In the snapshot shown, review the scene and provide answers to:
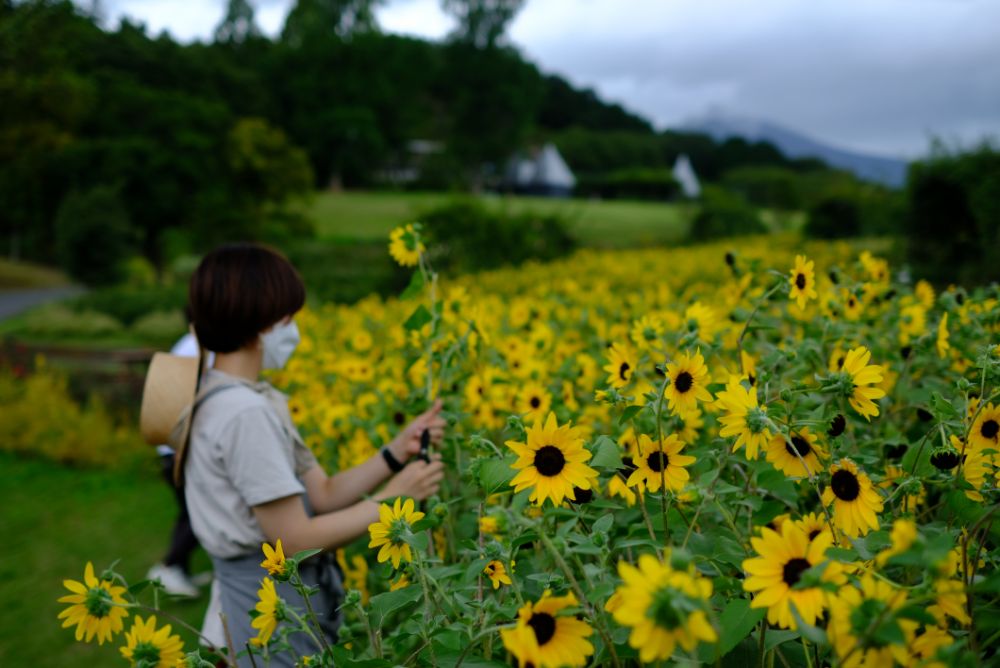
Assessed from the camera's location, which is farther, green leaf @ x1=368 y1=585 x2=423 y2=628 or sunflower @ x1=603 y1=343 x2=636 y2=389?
sunflower @ x1=603 y1=343 x2=636 y2=389

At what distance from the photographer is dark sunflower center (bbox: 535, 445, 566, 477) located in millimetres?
1053

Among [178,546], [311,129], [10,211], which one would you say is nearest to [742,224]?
[178,546]

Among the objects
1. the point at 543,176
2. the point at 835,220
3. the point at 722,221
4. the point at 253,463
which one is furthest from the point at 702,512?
the point at 543,176

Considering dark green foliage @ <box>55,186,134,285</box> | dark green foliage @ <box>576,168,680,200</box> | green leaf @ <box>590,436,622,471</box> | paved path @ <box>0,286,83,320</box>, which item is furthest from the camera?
dark green foliage @ <box>576,168,680,200</box>

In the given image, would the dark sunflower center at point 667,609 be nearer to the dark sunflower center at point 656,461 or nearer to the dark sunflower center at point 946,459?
the dark sunflower center at point 656,461

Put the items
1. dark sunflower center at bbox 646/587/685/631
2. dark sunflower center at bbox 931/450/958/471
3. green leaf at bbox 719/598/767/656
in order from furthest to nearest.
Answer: dark sunflower center at bbox 931/450/958/471 → green leaf at bbox 719/598/767/656 → dark sunflower center at bbox 646/587/685/631

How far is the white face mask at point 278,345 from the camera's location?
2.08 m

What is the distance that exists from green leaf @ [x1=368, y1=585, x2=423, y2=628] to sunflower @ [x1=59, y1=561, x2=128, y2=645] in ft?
1.23

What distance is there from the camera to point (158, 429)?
6.09 ft

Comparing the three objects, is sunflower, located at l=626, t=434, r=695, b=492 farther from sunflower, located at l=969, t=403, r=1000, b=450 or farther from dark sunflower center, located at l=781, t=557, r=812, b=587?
sunflower, located at l=969, t=403, r=1000, b=450

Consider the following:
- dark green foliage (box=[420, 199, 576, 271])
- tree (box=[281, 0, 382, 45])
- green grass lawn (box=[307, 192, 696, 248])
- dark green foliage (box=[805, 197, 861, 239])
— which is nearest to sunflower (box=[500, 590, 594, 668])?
dark green foliage (box=[420, 199, 576, 271])

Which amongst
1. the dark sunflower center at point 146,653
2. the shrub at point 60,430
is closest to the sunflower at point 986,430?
the dark sunflower center at point 146,653

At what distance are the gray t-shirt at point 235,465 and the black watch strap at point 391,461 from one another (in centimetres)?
24

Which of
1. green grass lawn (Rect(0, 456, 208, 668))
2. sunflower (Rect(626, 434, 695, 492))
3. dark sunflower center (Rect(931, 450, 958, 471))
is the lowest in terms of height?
green grass lawn (Rect(0, 456, 208, 668))
